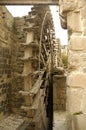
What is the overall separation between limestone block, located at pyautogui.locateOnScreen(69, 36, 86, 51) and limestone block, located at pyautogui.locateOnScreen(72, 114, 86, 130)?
69 cm

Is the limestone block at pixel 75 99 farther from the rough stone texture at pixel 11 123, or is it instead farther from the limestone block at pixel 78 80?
the rough stone texture at pixel 11 123

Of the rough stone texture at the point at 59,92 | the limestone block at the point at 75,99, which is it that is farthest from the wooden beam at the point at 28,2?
the rough stone texture at the point at 59,92

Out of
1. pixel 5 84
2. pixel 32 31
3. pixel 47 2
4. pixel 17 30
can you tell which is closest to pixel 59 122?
pixel 32 31

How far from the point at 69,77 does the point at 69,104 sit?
28cm

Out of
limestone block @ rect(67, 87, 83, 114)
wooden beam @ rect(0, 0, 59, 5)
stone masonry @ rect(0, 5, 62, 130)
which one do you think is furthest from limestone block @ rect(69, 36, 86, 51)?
stone masonry @ rect(0, 5, 62, 130)

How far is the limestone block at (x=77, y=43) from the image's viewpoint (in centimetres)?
251

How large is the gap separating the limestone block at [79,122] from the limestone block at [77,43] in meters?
0.69

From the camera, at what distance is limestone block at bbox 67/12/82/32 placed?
254 cm

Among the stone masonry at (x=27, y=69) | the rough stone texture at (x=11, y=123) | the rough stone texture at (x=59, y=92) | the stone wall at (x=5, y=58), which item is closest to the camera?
the stone masonry at (x=27, y=69)

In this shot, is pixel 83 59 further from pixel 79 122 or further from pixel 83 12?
pixel 79 122

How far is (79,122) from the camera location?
2.49 m

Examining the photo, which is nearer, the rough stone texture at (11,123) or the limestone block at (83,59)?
the limestone block at (83,59)

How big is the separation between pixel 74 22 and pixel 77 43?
9.0 inches

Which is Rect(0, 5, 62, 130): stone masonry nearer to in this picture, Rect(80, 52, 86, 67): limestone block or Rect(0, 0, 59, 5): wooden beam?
Rect(0, 0, 59, 5): wooden beam
